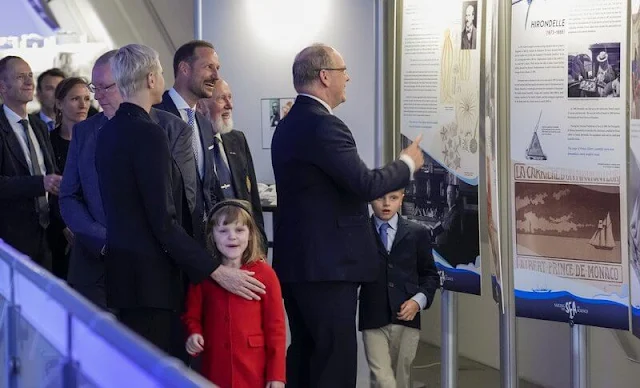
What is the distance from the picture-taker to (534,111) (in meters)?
4.12

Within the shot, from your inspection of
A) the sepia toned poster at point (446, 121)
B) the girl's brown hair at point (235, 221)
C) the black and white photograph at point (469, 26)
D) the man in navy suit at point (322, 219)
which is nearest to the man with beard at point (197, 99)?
the man in navy suit at point (322, 219)

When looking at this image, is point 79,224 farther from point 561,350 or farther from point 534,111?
point 561,350

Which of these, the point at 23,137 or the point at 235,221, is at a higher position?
the point at 23,137

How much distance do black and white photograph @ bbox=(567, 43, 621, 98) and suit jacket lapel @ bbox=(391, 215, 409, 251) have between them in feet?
3.23

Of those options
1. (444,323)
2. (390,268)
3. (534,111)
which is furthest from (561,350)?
(534,111)

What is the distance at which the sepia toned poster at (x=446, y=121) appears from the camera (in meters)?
4.48

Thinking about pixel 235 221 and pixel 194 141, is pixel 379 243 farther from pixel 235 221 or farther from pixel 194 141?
pixel 235 221

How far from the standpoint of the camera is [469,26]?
4.45 metres

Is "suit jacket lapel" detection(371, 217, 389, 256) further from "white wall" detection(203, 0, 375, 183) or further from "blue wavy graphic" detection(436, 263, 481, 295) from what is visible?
"white wall" detection(203, 0, 375, 183)

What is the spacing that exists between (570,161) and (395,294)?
0.97 meters

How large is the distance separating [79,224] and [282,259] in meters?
0.79

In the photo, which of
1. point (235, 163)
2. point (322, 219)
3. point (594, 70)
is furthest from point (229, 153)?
point (594, 70)

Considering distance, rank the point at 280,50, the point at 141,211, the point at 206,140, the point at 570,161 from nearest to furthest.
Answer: the point at 141,211, the point at 570,161, the point at 206,140, the point at 280,50

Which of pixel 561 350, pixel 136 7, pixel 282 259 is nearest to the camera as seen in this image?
pixel 282 259
